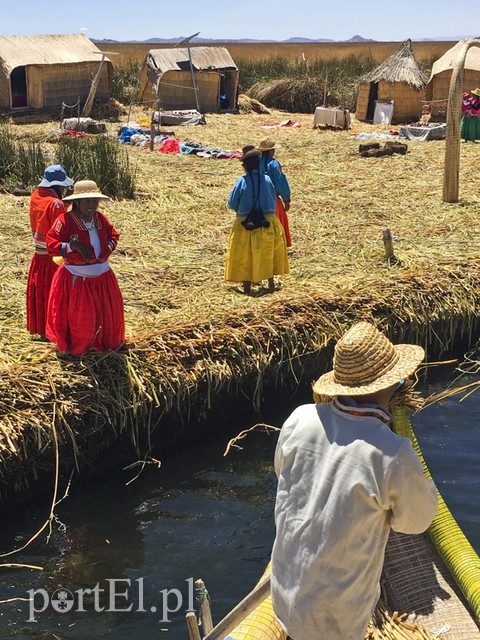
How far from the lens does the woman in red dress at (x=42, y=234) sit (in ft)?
18.7

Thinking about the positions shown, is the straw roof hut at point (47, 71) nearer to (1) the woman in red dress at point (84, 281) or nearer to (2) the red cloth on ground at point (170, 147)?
(2) the red cloth on ground at point (170, 147)

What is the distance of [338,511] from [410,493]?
8.4 inches

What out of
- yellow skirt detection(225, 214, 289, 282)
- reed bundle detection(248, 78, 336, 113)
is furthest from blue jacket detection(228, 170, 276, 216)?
reed bundle detection(248, 78, 336, 113)

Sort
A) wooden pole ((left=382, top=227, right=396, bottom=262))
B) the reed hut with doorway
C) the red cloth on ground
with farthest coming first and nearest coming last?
the reed hut with doorway < the red cloth on ground < wooden pole ((left=382, top=227, right=396, bottom=262))

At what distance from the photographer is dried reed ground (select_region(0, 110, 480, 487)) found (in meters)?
5.42

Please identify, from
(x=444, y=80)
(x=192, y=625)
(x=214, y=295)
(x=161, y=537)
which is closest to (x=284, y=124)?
(x=444, y=80)

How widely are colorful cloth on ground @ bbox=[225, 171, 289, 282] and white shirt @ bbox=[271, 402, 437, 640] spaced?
14.7 feet

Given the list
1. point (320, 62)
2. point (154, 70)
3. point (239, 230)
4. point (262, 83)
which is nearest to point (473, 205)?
point (239, 230)

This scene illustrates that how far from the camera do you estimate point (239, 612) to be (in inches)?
132

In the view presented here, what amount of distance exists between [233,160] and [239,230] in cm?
834

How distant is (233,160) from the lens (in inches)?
595

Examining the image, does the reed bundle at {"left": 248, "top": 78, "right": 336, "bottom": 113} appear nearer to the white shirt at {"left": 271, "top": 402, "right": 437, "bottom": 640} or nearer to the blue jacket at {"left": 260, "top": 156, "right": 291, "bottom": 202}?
the blue jacket at {"left": 260, "top": 156, "right": 291, "bottom": 202}

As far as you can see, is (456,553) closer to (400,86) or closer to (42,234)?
(42,234)

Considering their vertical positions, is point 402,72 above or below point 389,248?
above
